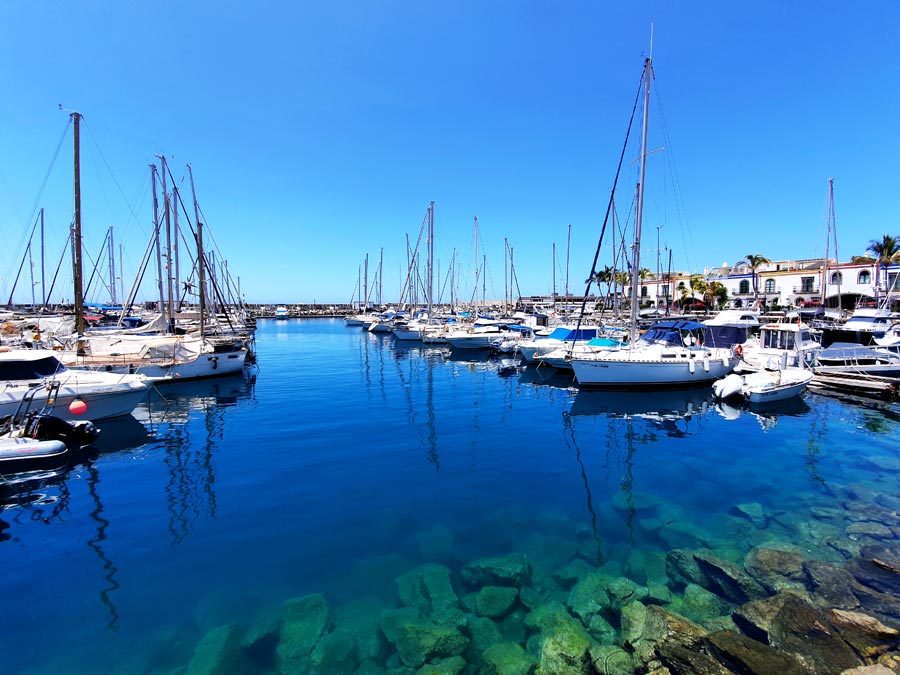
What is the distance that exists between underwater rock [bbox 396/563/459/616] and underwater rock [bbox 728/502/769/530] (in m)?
7.06

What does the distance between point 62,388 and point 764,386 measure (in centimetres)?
2997

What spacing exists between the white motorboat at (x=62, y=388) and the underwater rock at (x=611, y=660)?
16.5 metres

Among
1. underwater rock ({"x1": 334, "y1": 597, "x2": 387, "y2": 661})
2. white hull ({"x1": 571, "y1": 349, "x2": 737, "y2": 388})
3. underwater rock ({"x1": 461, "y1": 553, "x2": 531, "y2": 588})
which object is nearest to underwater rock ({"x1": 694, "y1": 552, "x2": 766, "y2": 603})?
underwater rock ({"x1": 461, "y1": 553, "x2": 531, "y2": 588})

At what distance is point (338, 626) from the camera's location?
6.54m

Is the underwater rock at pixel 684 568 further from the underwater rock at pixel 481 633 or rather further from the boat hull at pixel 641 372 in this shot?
the boat hull at pixel 641 372

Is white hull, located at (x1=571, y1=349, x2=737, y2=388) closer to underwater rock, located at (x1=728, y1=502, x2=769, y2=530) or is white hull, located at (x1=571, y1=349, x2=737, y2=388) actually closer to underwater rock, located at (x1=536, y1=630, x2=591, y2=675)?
underwater rock, located at (x1=728, y1=502, x2=769, y2=530)

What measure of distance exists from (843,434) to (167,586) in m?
21.9

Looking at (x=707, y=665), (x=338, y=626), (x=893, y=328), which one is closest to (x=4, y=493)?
(x=338, y=626)

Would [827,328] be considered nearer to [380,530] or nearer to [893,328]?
[893,328]

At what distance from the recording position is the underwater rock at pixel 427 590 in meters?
7.00

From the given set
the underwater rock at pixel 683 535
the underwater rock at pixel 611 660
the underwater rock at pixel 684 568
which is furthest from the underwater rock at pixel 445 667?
the underwater rock at pixel 683 535

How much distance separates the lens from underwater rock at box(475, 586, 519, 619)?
271 inches

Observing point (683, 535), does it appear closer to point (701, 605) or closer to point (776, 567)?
point (776, 567)

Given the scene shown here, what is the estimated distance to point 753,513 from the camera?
9.90 meters
